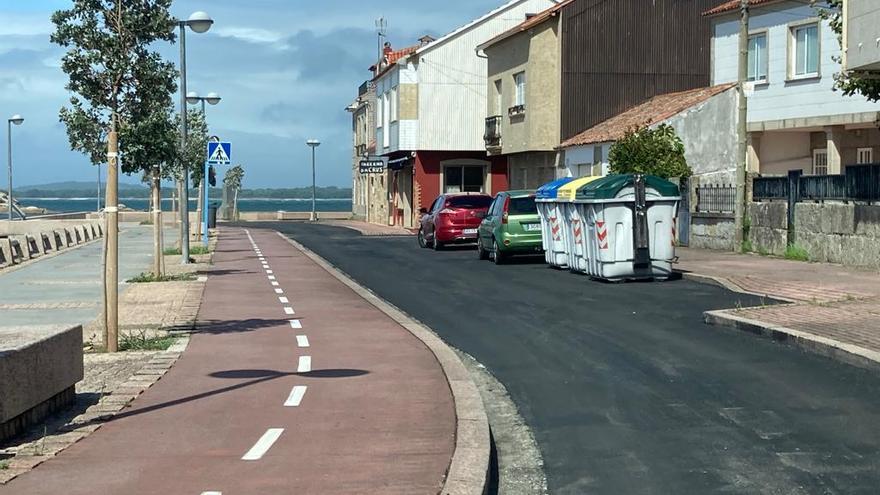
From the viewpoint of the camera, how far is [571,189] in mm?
21875

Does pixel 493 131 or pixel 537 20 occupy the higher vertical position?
pixel 537 20

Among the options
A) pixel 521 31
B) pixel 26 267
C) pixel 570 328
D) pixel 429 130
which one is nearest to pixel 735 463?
pixel 570 328

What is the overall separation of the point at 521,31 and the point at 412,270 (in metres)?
19.1

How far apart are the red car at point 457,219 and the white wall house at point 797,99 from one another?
27.1ft

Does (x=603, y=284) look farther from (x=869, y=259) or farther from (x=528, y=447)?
(x=528, y=447)

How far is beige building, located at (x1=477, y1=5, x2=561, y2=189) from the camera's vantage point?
130ft

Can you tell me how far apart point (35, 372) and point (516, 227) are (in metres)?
18.3

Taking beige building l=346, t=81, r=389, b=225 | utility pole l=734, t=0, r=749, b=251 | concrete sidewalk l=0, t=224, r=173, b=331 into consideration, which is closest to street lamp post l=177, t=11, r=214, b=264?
concrete sidewalk l=0, t=224, r=173, b=331

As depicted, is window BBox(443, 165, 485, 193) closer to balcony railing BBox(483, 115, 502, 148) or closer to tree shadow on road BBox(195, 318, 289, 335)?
balcony railing BBox(483, 115, 502, 148)

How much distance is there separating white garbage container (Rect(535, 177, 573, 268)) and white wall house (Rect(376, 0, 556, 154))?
2662cm

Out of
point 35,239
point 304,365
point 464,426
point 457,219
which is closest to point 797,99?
point 457,219

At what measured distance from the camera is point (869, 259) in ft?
67.0

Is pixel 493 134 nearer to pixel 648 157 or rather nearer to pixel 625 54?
pixel 625 54

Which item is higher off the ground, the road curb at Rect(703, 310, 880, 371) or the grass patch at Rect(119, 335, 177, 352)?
the road curb at Rect(703, 310, 880, 371)
